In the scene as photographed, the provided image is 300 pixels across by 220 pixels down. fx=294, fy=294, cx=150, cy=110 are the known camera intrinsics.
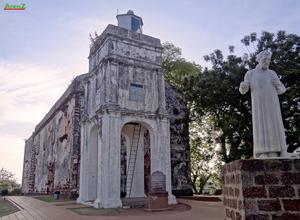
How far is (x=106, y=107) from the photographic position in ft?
42.5

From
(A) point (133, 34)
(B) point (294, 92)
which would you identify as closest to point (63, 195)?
Answer: (A) point (133, 34)

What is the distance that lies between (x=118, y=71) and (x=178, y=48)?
39.2ft

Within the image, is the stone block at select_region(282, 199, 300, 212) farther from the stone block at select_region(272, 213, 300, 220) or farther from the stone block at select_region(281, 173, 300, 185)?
the stone block at select_region(281, 173, 300, 185)

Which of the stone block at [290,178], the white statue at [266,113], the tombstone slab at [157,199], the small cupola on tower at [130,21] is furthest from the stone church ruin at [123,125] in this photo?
the stone block at [290,178]

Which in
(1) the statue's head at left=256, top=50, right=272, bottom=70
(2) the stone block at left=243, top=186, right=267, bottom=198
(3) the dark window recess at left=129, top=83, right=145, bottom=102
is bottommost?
(2) the stone block at left=243, top=186, right=267, bottom=198

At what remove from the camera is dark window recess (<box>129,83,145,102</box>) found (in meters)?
14.0

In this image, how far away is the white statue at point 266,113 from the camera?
4734 millimetres

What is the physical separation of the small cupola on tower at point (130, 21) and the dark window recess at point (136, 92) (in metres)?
3.83

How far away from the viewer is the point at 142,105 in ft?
46.5

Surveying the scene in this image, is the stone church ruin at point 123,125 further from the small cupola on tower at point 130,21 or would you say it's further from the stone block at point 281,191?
the stone block at point 281,191

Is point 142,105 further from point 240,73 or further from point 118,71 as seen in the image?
point 240,73

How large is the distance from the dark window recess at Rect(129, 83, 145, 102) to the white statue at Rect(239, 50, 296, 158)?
9.03 m

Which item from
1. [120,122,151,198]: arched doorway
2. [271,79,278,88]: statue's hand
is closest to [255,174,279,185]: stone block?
[271,79,278,88]: statue's hand

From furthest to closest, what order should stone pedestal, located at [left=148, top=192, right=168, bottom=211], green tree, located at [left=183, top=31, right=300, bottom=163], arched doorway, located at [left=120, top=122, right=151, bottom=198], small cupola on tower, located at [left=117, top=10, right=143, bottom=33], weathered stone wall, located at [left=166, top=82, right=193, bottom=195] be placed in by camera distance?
weathered stone wall, located at [left=166, top=82, right=193, bottom=195] → small cupola on tower, located at [left=117, top=10, right=143, bottom=33] → arched doorway, located at [left=120, top=122, right=151, bottom=198] → green tree, located at [left=183, top=31, right=300, bottom=163] → stone pedestal, located at [left=148, top=192, right=168, bottom=211]
